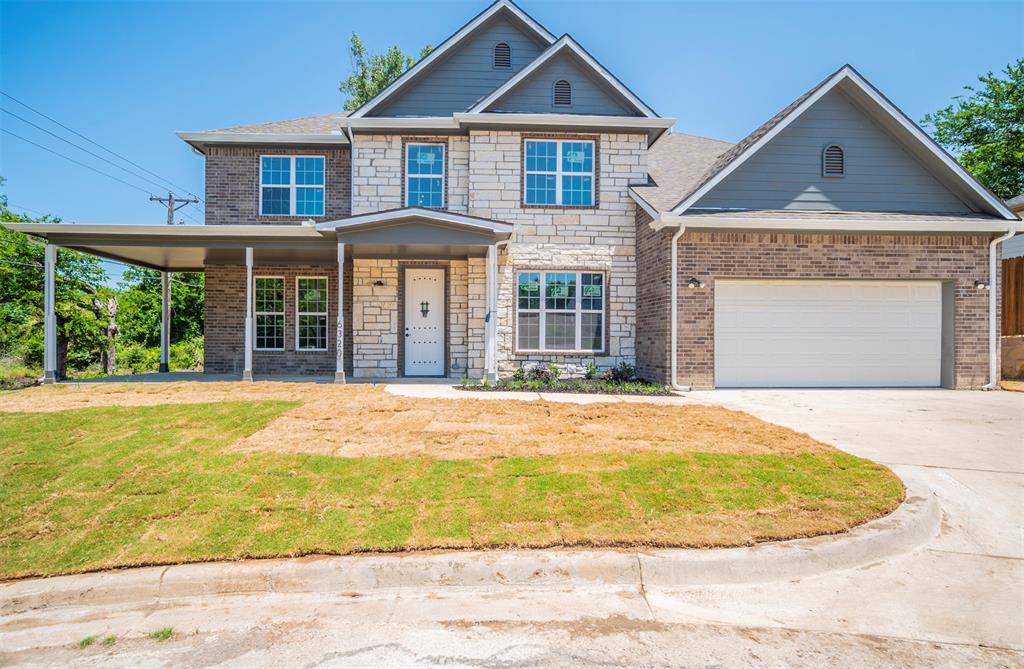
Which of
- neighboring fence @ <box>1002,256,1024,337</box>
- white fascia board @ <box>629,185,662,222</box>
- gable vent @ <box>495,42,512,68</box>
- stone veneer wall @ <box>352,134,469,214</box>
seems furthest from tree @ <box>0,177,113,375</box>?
neighboring fence @ <box>1002,256,1024,337</box>

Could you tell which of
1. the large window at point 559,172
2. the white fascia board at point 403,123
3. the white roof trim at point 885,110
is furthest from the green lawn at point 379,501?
the white fascia board at point 403,123

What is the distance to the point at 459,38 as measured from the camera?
1411cm

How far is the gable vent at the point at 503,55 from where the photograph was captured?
47.6 feet

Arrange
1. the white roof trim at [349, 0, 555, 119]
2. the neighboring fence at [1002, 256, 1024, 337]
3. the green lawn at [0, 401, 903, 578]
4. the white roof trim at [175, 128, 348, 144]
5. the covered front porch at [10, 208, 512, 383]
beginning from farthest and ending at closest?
the white roof trim at [175, 128, 348, 144]
the neighboring fence at [1002, 256, 1024, 337]
the white roof trim at [349, 0, 555, 119]
the covered front porch at [10, 208, 512, 383]
the green lawn at [0, 401, 903, 578]

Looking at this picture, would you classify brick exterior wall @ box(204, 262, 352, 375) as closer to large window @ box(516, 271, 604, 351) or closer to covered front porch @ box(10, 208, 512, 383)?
covered front porch @ box(10, 208, 512, 383)

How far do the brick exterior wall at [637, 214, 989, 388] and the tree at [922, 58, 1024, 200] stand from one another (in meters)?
18.1

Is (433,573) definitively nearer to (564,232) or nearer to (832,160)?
(564,232)

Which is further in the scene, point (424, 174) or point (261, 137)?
point (261, 137)

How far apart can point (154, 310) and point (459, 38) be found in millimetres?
20612

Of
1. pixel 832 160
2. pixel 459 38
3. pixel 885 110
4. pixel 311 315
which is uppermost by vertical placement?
pixel 459 38

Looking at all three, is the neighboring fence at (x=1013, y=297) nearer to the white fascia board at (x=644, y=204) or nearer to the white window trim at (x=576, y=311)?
the white fascia board at (x=644, y=204)

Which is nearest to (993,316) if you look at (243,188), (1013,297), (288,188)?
(1013,297)

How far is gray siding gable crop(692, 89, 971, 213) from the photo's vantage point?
1238 cm

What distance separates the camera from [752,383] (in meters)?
12.3
